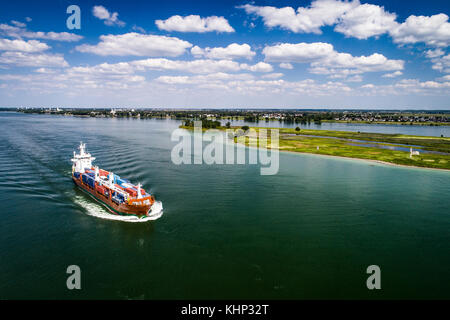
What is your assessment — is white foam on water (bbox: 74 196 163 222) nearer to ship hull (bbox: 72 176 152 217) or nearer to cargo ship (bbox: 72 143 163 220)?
cargo ship (bbox: 72 143 163 220)

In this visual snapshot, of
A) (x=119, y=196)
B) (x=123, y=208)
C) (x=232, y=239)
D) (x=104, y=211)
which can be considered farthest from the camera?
(x=104, y=211)

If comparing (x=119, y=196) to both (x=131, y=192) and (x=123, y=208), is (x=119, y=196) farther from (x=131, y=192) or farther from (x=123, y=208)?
(x=123, y=208)

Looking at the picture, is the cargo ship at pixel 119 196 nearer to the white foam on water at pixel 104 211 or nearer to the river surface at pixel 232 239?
the white foam on water at pixel 104 211

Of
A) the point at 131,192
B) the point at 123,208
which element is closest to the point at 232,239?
the point at 123,208

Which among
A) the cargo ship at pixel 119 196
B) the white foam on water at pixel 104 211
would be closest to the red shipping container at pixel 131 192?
the cargo ship at pixel 119 196

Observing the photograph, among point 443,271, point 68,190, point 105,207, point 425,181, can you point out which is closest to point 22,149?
point 68,190

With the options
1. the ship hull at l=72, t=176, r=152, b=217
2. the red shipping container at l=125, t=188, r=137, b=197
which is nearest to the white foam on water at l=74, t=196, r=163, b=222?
the ship hull at l=72, t=176, r=152, b=217
